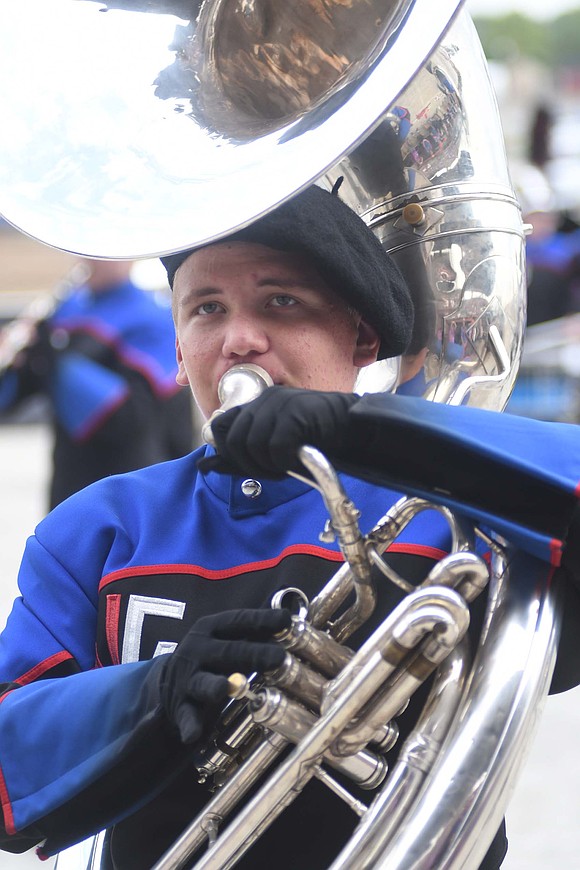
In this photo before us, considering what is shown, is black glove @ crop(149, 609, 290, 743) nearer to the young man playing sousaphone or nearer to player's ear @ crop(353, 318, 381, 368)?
the young man playing sousaphone

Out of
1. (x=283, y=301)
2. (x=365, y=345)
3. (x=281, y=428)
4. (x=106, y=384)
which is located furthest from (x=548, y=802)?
(x=281, y=428)

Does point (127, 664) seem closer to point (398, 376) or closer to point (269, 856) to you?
point (269, 856)

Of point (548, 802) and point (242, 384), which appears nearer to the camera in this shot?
point (242, 384)

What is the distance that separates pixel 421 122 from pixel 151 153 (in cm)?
35

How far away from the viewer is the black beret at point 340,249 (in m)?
1.32

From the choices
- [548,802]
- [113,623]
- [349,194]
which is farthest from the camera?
[548,802]

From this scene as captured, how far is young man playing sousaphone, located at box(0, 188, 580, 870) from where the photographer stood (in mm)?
1201

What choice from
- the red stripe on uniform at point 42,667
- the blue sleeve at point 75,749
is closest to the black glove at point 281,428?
the blue sleeve at point 75,749

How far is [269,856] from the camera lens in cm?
125

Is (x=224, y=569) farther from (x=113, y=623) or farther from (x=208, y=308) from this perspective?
(x=208, y=308)

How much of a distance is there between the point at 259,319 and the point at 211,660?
1.20ft

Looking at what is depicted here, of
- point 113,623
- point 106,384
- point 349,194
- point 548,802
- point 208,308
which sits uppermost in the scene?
point 106,384

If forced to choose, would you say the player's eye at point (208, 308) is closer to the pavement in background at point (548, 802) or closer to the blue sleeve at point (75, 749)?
the blue sleeve at point (75, 749)

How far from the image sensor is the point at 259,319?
1.34 m
